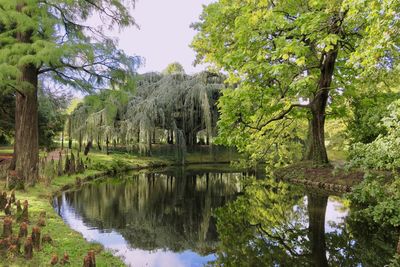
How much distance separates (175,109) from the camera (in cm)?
2539

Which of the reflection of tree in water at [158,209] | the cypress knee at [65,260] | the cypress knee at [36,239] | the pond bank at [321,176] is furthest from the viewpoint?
the pond bank at [321,176]

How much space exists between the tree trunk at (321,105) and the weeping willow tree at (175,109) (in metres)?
10.5

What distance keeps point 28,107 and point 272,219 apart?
8666mm

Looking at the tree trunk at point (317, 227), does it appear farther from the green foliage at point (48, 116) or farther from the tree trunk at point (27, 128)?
the green foliage at point (48, 116)

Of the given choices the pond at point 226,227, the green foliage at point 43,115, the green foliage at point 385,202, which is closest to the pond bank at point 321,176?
the pond at point 226,227

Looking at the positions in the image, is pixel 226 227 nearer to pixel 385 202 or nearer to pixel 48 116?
pixel 385 202

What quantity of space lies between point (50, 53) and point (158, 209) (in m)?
5.32

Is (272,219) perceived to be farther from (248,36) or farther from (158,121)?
(158,121)

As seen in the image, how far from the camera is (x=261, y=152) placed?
15773 mm

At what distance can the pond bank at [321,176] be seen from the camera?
11766mm

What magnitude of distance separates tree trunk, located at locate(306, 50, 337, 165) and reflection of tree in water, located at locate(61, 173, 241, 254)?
3741mm

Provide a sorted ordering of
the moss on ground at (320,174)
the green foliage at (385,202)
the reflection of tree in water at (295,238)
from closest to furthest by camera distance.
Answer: the reflection of tree in water at (295,238), the green foliage at (385,202), the moss on ground at (320,174)

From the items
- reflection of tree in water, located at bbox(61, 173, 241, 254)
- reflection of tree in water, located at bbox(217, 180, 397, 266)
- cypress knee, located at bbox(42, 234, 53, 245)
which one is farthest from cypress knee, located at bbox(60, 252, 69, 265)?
reflection of tree in water, located at bbox(217, 180, 397, 266)

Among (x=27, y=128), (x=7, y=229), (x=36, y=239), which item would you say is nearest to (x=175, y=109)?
(x=27, y=128)
